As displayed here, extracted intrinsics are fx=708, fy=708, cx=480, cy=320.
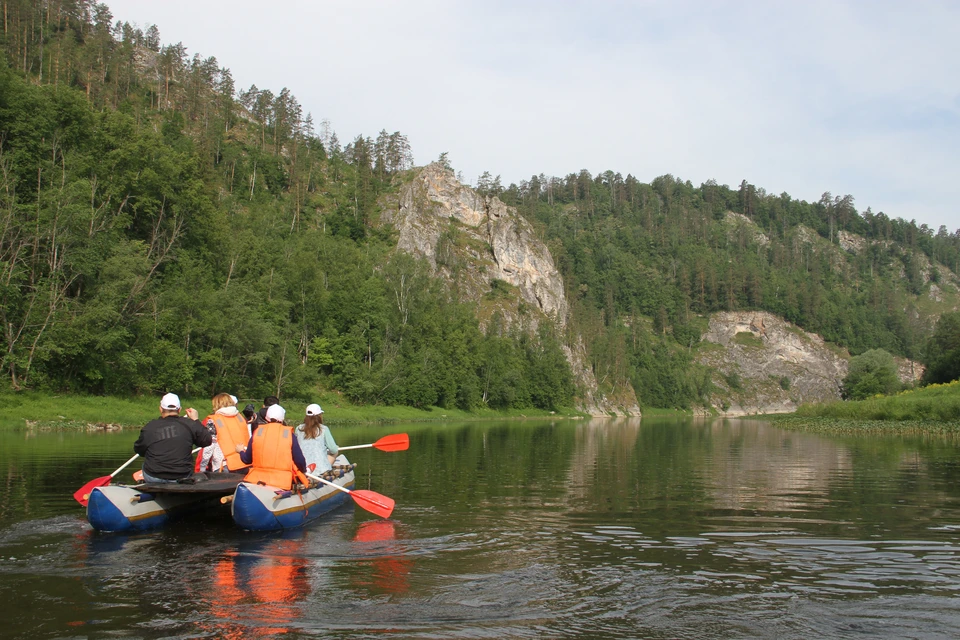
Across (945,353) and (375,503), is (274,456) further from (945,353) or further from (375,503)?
(945,353)

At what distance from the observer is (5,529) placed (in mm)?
11695

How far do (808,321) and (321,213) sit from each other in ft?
427

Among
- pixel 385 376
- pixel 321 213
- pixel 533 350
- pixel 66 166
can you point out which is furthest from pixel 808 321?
pixel 66 166

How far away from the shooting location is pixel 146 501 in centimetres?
1234

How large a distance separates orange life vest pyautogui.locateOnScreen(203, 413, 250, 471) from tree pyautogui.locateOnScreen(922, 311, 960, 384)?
288 feet

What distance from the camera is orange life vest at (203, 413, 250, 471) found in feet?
48.8

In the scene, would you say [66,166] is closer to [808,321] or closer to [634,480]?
[634,480]

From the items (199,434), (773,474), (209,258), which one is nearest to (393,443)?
(199,434)

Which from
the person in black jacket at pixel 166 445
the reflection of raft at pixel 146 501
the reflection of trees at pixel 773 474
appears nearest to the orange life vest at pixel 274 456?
the reflection of raft at pixel 146 501

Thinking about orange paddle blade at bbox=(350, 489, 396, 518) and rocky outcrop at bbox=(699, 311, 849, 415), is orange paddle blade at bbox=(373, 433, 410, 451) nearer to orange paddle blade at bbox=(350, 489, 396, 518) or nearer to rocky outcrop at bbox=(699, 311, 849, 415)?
orange paddle blade at bbox=(350, 489, 396, 518)

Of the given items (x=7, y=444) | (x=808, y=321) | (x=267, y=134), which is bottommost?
(x=7, y=444)

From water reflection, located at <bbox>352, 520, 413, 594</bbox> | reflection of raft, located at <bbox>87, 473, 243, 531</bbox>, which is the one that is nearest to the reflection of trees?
water reflection, located at <bbox>352, 520, 413, 594</bbox>

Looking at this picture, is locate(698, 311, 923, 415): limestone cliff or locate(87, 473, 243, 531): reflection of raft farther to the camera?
locate(698, 311, 923, 415): limestone cliff

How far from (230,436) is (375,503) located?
12.2ft
